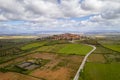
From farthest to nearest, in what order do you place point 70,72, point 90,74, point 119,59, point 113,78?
point 119,59, point 70,72, point 90,74, point 113,78

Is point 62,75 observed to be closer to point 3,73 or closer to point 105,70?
point 105,70

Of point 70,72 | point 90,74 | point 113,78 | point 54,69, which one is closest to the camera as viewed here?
point 113,78

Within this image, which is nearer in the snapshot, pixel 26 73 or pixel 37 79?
pixel 37 79

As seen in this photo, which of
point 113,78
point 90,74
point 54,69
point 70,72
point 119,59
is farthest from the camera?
point 119,59

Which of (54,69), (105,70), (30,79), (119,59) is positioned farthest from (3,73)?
(119,59)

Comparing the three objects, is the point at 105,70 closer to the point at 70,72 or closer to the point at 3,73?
the point at 70,72

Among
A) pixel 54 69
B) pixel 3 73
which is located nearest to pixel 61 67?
pixel 54 69
